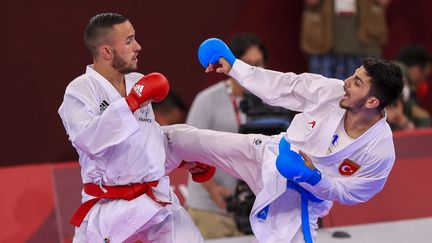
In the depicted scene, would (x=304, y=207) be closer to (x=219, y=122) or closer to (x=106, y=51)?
(x=106, y=51)

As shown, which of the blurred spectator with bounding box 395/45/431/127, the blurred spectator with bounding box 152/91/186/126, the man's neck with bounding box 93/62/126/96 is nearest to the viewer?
the man's neck with bounding box 93/62/126/96

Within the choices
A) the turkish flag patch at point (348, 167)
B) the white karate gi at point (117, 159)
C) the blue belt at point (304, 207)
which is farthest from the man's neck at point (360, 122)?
the white karate gi at point (117, 159)

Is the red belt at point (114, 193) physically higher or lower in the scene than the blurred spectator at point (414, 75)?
higher

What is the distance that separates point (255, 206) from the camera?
14.4 feet

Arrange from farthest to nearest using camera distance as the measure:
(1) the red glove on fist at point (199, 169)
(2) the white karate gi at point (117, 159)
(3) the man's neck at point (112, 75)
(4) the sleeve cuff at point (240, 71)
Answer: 1. (1) the red glove on fist at point (199, 169)
2. (4) the sleeve cuff at point (240, 71)
3. (3) the man's neck at point (112, 75)
4. (2) the white karate gi at point (117, 159)

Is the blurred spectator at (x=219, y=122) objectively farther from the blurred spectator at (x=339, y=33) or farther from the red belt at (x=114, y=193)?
the blurred spectator at (x=339, y=33)

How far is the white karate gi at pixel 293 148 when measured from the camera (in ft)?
13.9

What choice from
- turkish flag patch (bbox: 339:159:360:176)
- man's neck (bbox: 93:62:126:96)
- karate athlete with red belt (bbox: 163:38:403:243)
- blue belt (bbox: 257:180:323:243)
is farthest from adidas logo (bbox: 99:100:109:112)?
turkish flag patch (bbox: 339:159:360:176)

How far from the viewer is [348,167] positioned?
430 cm

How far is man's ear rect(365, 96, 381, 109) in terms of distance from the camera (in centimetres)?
427

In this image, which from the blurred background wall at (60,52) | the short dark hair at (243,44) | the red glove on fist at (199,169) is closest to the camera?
the red glove on fist at (199,169)

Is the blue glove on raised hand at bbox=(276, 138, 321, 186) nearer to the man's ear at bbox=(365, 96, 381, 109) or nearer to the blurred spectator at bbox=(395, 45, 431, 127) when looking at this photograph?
the man's ear at bbox=(365, 96, 381, 109)

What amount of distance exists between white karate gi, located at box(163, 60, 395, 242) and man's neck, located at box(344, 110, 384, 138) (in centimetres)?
5

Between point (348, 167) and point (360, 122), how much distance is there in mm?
230
